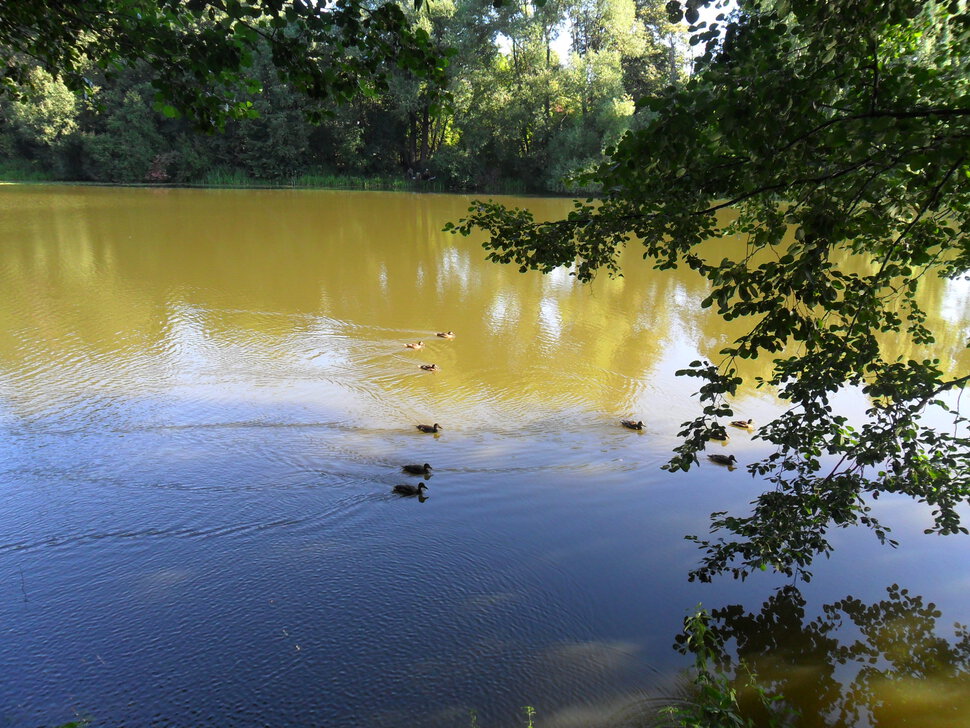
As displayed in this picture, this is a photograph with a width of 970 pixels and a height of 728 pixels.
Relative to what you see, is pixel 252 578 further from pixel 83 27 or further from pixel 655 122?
pixel 655 122

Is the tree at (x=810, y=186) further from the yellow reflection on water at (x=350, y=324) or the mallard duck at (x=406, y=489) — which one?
the yellow reflection on water at (x=350, y=324)

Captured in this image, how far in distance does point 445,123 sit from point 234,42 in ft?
140

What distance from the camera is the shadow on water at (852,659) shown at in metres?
4.07

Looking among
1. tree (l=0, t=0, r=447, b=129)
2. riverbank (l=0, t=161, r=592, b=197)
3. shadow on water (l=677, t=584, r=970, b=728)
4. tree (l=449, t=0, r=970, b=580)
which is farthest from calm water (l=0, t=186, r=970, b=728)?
riverbank (l=0, t=161, r=592, b=197)

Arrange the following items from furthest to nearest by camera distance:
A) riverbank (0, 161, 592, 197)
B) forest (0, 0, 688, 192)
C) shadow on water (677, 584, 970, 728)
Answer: riverbank (0, 161, 592, 197) < forest (0, 0, 688, 192) < shadow on water (677, 584, 970, 728)

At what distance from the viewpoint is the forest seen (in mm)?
36406

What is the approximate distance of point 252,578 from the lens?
16.6 feet

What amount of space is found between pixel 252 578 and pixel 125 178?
139 feet

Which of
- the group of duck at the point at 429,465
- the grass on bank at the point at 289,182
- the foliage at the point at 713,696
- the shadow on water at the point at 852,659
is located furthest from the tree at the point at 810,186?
the grass on bank at the point at 289,182

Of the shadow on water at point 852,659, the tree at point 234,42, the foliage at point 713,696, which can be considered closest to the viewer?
the foliage at point 713,696

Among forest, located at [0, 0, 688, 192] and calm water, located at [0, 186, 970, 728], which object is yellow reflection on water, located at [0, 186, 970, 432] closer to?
calm water, located at [0, 186, 970, 728]

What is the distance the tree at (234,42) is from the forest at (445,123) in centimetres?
3225

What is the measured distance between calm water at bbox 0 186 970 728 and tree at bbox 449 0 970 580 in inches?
45.5

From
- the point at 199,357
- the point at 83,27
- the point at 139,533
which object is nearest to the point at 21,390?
the point at 199,357
